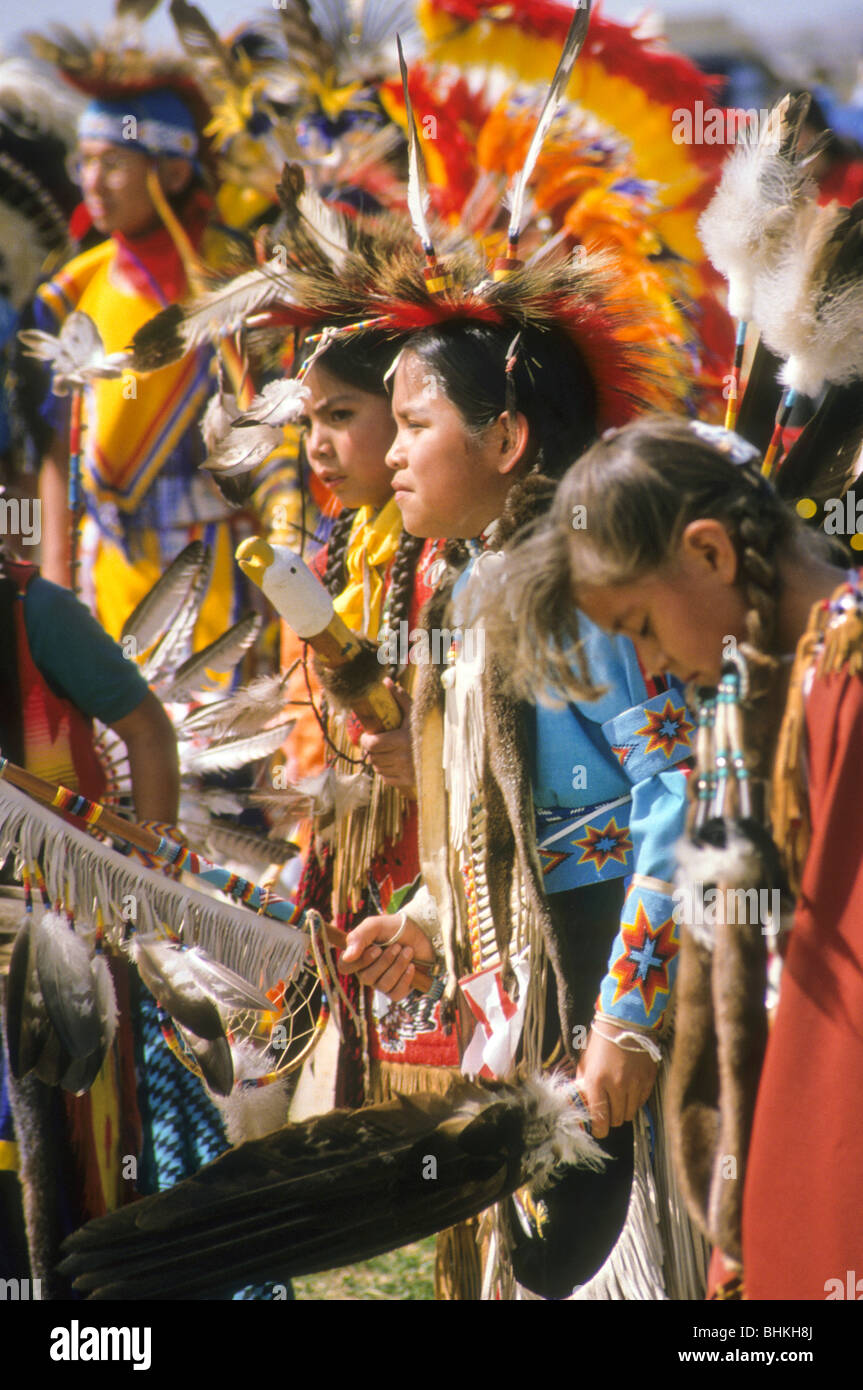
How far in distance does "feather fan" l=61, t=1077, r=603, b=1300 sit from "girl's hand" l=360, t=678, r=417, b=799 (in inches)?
22.1

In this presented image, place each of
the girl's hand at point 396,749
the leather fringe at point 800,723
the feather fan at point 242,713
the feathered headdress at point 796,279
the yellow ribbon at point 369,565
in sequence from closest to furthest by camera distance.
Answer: the leather fringe at point 800,723, the feathered headdress at point 796,279, the girl's hand at point 396,749, the yellow ribbon at point 369,565, the feather fan at point 242,713

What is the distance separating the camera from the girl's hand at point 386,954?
2305mm

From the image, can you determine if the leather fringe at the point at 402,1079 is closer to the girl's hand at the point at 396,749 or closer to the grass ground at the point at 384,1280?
the grass ground at the point at 384,1280

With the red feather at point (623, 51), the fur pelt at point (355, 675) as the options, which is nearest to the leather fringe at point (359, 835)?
the fur pelt at point (355, 675)

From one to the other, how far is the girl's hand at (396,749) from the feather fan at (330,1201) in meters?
0.56

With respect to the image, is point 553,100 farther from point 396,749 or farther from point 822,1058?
point 822,1058

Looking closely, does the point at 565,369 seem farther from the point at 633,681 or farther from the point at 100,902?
the point at 100,902

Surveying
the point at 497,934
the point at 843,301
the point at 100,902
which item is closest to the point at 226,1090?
the point at 100,902

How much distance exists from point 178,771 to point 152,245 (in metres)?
2.00

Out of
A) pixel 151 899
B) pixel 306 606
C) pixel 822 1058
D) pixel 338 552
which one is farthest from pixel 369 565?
pixel 822 1058

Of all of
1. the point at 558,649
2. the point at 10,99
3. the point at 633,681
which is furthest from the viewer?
the point at 10,99

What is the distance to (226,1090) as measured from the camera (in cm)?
239

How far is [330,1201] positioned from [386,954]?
391mm

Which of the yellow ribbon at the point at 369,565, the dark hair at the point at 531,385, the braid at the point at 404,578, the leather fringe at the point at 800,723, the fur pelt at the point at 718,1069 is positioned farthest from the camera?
the yellow ribbon at the point at 369,565
